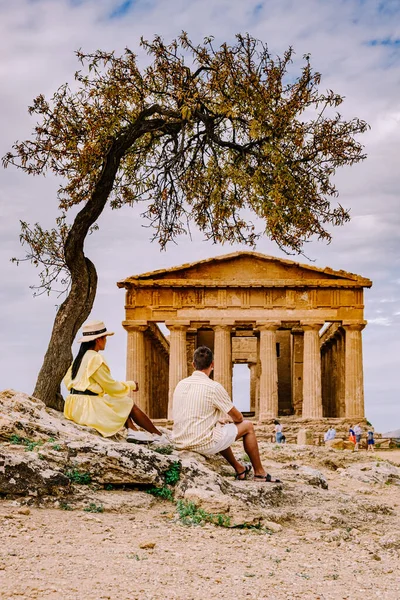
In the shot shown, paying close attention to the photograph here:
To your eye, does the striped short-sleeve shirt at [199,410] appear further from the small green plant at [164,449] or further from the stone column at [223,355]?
the stone column at [223,355]

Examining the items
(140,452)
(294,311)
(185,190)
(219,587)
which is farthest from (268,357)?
(219,587)

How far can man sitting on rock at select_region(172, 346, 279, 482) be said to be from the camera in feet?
25.2

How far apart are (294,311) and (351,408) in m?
4.82

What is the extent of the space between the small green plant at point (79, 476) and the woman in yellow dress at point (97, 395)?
101cm

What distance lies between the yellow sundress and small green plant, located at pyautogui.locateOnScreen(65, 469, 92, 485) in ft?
3.30

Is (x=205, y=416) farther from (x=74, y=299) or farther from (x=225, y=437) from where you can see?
(x=74, y=299)

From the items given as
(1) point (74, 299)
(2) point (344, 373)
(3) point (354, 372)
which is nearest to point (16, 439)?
(1) point (74, 299)

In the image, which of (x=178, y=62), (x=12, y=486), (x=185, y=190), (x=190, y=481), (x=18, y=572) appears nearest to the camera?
(x=18, y=572)

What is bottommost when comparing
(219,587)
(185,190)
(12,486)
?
(219,587)

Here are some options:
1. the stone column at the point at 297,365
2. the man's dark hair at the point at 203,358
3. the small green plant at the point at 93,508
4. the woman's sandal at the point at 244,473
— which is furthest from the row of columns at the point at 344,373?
the small green plant at the point at 93,508

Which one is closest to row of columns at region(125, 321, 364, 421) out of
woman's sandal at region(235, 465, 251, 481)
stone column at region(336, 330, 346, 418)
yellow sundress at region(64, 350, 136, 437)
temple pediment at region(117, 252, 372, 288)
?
stone column at region(336, 330, 346, 418)

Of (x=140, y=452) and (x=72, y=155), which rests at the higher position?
(x=72, y=155)

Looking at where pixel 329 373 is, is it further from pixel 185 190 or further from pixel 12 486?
pixel 12 486

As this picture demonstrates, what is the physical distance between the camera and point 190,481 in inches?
291
